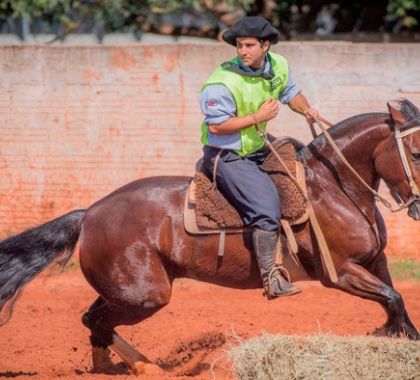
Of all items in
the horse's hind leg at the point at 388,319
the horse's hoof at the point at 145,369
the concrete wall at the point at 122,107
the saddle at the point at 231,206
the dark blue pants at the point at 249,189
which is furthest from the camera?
the concrete wall at the point at 122,107

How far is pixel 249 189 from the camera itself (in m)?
7.44

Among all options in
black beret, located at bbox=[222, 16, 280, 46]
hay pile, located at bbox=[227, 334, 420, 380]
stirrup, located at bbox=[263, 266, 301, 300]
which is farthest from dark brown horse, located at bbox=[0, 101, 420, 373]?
hay pile, located at bbox=[227, 334, 420, 380]

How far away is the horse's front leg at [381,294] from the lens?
288 inches

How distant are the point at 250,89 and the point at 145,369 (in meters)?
2.19

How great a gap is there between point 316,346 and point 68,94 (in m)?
6.91

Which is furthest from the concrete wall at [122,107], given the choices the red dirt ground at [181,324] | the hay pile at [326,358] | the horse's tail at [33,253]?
the hay pile at [326,358]

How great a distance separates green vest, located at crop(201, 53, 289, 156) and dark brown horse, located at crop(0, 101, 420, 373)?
48 cm

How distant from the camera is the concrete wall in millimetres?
11914

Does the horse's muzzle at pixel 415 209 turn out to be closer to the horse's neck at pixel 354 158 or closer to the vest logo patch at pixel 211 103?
the horse's neck at pixel 354 158

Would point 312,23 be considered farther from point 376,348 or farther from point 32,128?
point 376,348

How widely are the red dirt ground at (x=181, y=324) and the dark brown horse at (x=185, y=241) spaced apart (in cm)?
59

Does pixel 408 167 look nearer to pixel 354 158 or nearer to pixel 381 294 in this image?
pixel 354 158

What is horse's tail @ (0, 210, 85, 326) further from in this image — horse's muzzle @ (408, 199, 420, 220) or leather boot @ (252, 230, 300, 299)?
horse's muzzle @ (408, 199, 420, 220)

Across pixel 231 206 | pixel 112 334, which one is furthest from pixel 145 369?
pixel 231 206
